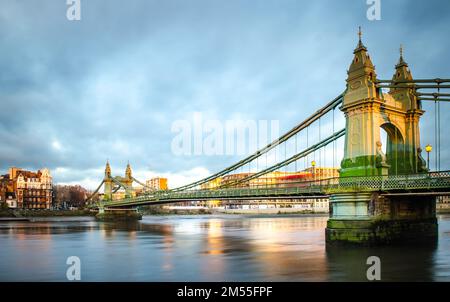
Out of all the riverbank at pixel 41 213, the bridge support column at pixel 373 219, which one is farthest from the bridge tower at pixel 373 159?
the riverbank at pixel 41 213

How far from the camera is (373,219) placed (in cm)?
2931

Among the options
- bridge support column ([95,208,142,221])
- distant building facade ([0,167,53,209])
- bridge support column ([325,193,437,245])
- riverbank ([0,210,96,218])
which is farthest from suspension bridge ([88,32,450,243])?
distant building facade ([0,167,53,209])

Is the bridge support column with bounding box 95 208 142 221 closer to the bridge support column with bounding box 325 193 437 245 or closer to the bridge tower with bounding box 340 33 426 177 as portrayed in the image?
the bridge support column with bounding box 325 193 437 245

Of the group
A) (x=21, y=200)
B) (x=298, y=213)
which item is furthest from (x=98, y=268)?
(x=298, y=213)

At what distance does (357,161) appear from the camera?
30.9 meters

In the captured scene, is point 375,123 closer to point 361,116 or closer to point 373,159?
point 361,116

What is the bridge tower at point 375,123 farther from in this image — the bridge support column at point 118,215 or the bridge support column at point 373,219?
the bridge support column at point 118,215

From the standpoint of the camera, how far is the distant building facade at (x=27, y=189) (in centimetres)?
12250

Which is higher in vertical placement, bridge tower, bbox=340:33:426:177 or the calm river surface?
bridge tower, bbox=340:33:426:177

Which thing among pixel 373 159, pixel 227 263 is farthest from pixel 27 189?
pixel 373 159

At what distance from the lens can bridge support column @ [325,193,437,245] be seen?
2930 cm

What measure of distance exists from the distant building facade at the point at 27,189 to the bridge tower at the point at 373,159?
4585 inches

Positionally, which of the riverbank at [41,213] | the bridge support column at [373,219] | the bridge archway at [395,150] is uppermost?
the bridge archway at [395,150]
